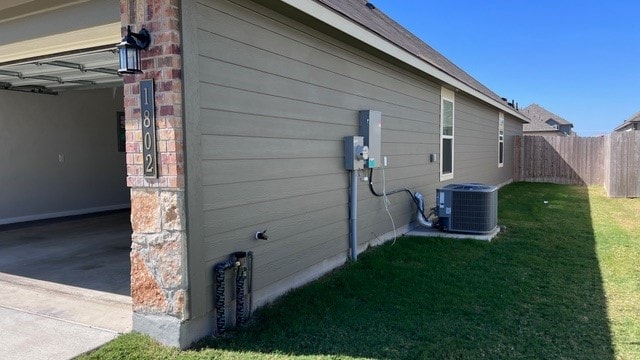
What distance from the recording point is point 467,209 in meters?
7.07

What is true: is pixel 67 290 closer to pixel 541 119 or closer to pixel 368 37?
pixel 368 37

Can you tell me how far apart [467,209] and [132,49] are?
551cm

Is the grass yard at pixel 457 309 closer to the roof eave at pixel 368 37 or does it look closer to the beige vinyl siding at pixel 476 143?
the roof eave at pixel 368 37

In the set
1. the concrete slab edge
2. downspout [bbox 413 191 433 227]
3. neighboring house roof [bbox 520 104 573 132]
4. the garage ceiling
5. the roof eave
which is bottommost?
the concrete slab edge

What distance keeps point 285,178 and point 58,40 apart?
2.16m

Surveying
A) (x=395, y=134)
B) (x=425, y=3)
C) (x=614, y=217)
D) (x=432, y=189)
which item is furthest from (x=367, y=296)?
(x=425, y=3)

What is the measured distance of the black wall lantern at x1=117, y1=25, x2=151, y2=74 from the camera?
299 centimetres

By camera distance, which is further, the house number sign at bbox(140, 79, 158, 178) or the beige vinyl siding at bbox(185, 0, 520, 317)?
the beige vinyl siding at bbox(185, 0, 520, 317)

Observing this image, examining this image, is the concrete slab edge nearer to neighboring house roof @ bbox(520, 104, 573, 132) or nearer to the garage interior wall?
the garage interior wall

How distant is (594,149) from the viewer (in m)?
17.0

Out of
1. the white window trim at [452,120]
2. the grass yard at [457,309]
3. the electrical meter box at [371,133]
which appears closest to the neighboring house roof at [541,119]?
the white window trim at [452,120]

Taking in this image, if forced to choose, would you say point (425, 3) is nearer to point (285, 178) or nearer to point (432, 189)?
point (432, 189)

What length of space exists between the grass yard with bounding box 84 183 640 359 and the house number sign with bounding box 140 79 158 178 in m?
1.20

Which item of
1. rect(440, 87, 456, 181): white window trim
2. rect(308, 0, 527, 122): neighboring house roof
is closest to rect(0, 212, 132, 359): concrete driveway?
rect(308, 0, 527, 122): neighboring house roof
